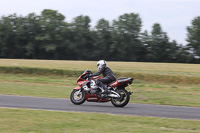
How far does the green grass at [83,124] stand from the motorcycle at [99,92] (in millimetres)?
2467

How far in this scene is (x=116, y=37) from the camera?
79.0 metres

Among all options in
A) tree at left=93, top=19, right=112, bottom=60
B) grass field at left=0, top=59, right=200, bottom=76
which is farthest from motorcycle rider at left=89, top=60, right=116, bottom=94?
tree at left=93, top=19, right=112, bottom=60

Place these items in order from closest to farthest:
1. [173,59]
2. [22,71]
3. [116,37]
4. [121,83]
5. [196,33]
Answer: [121,83] → [22,71] → [173,59] → [196,33] → [116,37]

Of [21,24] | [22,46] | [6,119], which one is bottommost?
[6,119]

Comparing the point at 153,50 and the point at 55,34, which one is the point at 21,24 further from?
the point at 153,50

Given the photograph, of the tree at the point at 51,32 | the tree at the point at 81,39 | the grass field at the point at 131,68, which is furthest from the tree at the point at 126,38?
the grass field at the point at 131,68

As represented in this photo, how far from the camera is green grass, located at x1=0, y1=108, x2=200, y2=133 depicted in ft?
25.0

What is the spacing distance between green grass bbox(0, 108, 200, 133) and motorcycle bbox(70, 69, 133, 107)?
2.47 metres

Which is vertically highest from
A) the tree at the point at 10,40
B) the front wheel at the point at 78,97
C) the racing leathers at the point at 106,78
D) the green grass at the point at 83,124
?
the tree at the point at 10,40

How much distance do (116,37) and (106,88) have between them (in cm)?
6717

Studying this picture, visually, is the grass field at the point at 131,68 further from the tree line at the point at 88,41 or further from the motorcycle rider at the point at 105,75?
the tree line at the point at 88,41

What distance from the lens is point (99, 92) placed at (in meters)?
12.5

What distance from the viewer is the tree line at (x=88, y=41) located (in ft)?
236

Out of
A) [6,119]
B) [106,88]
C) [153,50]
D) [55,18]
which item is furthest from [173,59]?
[6,119]
